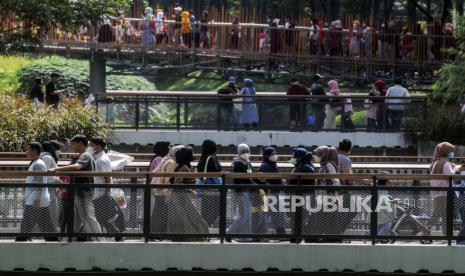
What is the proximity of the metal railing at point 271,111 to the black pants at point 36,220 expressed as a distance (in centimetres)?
1543

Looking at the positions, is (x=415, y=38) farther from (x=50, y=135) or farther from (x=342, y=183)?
(x=342, y=183)

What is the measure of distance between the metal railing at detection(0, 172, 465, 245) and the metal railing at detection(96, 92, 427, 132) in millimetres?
15187

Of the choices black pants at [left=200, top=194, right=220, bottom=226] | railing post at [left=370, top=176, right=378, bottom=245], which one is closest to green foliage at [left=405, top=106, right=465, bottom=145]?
railing post at [left=370, top=176, right=378, bottom=245]

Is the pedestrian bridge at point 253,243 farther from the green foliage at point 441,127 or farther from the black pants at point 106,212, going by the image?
the green foliage at point 441,127

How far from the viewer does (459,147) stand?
32.5 meters

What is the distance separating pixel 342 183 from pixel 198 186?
217 centimetres

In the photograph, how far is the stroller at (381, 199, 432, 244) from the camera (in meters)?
18.9

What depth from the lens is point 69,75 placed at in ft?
171

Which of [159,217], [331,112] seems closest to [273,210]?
[159,217]

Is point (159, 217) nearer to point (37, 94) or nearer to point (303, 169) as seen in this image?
point (303, 169)

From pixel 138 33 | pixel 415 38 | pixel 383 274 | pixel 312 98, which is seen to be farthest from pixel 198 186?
pixel 138 33

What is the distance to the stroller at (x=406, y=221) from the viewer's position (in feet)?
A: 61.9

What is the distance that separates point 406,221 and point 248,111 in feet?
51.0

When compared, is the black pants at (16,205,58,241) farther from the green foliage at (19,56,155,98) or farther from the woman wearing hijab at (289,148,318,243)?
the green foliage at (19,56,155,98)
